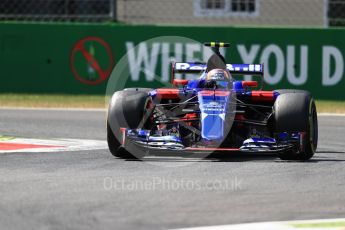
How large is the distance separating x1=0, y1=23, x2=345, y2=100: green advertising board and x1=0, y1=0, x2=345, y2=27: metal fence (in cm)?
69

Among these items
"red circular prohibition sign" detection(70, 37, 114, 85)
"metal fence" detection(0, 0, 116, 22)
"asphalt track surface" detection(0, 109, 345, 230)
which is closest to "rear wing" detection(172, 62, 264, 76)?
"asphalt track surface" detection(0, 109, 345, 230)

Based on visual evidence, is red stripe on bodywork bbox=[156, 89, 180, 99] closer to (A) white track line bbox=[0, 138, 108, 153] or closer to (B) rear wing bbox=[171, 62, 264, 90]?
(B) rear wing bbox=[171, 62, 264, 90]

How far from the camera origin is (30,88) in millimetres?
18328

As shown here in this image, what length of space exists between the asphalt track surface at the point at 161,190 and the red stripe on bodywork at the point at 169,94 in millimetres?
697

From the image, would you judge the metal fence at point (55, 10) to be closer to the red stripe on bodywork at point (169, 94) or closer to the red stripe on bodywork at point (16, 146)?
the red stripe on bodywork at point (16, 146)

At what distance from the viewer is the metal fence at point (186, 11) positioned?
19422mm

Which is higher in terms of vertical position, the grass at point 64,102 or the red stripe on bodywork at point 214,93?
the red stripe on bodywork at point 214,93

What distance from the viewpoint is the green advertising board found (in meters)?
17.9

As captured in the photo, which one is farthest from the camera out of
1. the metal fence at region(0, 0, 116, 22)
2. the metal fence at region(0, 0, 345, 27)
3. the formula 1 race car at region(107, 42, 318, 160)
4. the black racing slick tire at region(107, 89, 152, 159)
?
the metal fence at region(0, 0, 345, 27)

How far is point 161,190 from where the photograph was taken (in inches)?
301

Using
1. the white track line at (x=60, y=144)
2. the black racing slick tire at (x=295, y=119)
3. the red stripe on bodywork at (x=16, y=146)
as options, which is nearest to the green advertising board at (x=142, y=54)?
the white track line at (x=60, y=144)

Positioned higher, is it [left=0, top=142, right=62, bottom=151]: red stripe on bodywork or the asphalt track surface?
the asphalt track surface

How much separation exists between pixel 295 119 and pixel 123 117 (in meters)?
1.71

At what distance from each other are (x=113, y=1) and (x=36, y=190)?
1153 centimetres
